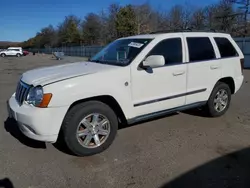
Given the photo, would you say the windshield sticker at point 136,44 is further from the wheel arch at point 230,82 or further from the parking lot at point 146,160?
the wheel arch at point 230,82

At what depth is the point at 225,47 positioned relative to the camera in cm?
558

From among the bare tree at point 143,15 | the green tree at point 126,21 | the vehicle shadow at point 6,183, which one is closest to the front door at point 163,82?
the vehicle shadow at point 6,183

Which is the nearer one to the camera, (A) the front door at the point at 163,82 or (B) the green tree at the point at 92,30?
(A) the front door at the point at 163,82

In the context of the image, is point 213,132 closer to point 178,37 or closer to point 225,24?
point 178,37

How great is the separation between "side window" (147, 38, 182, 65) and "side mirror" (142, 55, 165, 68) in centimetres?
30

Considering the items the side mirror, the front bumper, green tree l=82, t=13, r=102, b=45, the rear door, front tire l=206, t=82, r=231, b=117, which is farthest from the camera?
green tree l=82, t=13, r=102, b=45

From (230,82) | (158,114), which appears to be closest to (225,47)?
(230,82)

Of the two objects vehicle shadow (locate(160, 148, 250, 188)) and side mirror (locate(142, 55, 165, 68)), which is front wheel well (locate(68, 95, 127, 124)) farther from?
vehicle shadow (locate(160, 148, 250, 188))

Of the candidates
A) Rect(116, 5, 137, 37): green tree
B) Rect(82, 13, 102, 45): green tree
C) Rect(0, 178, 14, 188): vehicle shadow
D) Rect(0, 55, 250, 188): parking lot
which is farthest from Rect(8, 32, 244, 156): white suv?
Rect(82, 13, 102, 45): green tree

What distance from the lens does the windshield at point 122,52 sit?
4338 millimetres

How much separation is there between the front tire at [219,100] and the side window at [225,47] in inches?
25.5

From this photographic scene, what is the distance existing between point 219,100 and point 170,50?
5.76 ft

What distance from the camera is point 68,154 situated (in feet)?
13.0

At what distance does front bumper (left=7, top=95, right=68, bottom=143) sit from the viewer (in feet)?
11.3
